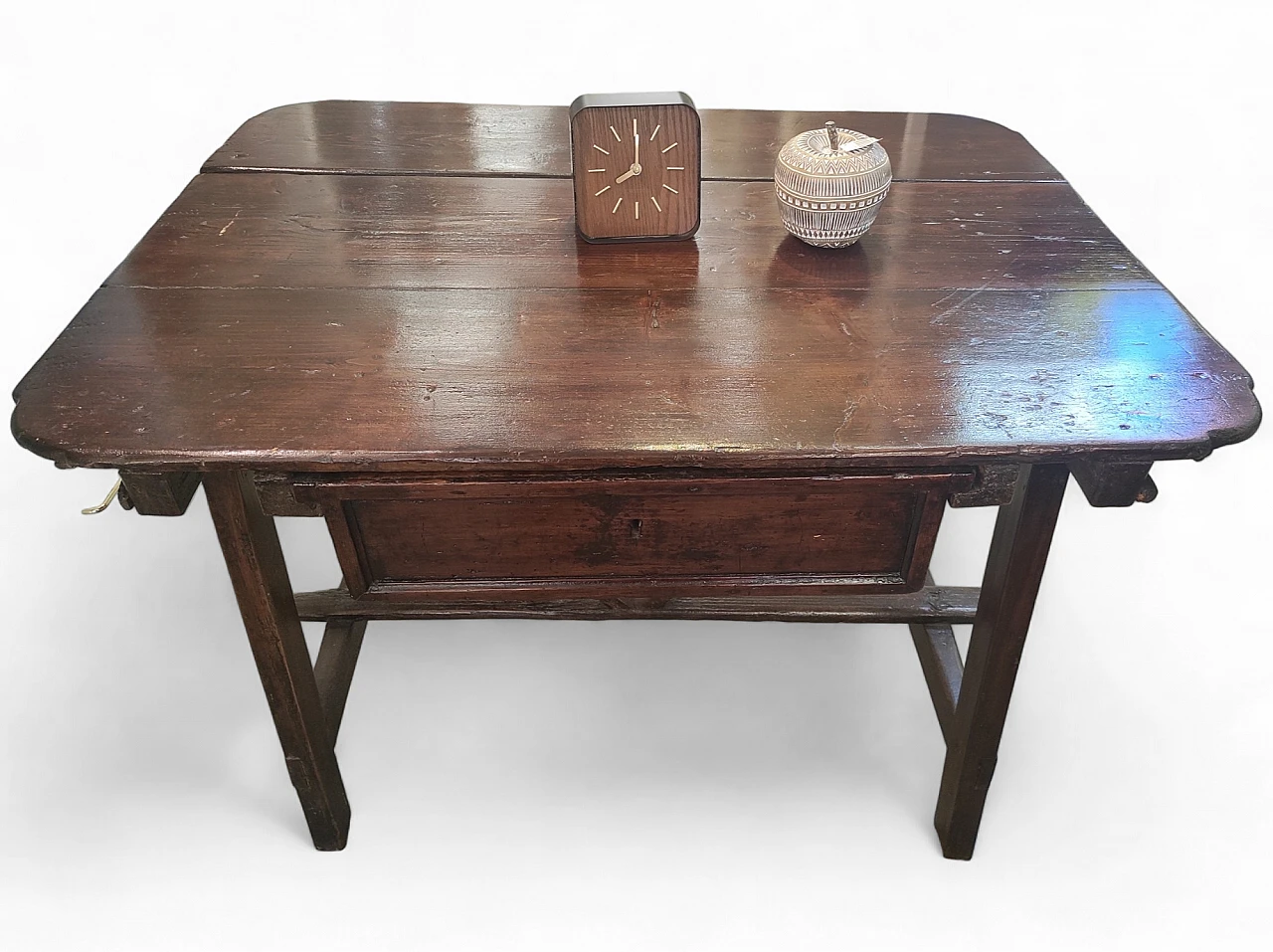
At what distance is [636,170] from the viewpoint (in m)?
1.86

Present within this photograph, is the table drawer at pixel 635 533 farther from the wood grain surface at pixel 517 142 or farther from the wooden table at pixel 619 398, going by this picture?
the wood grain surface at pixel 517 142

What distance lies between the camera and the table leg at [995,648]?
1.63m

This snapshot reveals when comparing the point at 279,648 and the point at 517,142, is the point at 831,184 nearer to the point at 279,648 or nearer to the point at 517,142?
the point at 517,142

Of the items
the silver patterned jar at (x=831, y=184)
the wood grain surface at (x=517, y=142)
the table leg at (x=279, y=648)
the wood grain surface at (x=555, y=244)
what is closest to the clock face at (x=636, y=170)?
the wood grain surface at (x=555, y=244)

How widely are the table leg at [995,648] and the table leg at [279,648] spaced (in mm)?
1158

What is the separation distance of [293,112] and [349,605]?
46.2 inches

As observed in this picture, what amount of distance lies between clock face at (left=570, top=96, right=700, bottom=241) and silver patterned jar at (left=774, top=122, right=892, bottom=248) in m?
0.17

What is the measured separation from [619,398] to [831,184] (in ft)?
1.91

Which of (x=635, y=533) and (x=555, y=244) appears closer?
(x=635, y=533)

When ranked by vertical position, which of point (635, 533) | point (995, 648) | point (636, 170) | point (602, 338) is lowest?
point (995, 648)

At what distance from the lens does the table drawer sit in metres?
1.52

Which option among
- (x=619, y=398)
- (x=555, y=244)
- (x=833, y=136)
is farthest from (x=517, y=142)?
(x=619, y=398)

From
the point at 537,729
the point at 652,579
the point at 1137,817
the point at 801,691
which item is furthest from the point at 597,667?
the point at 1137,817

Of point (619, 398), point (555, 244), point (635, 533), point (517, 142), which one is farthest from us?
point (517, 142)
